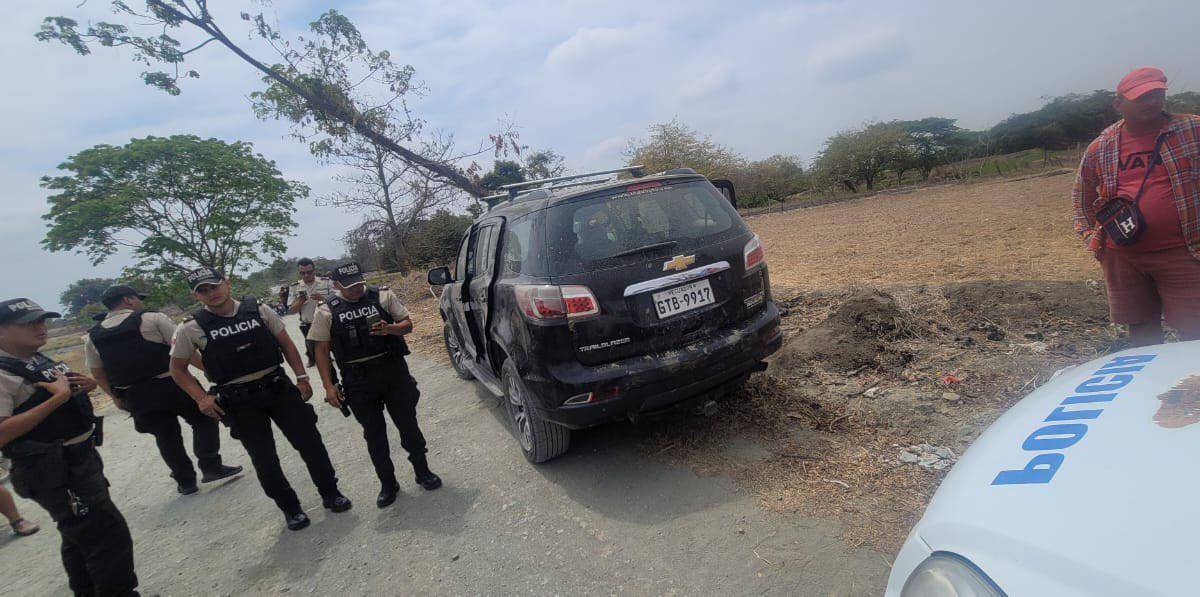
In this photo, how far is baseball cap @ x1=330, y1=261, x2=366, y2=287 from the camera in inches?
131

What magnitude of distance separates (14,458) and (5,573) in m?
1.96

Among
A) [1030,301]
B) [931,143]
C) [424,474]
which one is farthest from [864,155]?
[424,474]

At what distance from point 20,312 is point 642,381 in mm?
3499

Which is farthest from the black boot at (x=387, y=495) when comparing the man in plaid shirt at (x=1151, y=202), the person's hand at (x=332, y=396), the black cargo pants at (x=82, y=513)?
the man in plaid shirt at (x=1151, y=202)

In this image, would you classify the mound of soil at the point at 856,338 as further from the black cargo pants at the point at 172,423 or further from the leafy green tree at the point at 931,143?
the leafy green tree at the point at 931,143

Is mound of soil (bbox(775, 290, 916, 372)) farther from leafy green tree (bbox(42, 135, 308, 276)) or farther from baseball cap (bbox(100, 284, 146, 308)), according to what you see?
leafy green tree (bbox(42, 135, 308, 276))

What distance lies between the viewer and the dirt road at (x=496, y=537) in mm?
2338

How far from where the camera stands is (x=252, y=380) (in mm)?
3262

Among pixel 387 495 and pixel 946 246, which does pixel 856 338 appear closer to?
pixel 387 495

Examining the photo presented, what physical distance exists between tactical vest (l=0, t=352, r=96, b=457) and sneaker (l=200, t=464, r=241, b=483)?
6.27ft

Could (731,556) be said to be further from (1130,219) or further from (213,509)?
(213,509)

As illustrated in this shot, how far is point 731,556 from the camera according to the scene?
7.77 ft

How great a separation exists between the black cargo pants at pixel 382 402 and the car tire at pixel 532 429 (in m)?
0.69

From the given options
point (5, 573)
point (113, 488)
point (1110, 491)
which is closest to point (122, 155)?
point (113, 488)
